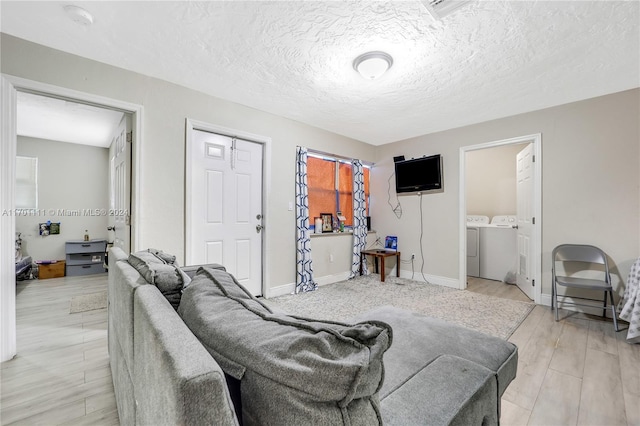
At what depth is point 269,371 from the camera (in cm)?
54

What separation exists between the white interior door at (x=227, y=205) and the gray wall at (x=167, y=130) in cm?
15

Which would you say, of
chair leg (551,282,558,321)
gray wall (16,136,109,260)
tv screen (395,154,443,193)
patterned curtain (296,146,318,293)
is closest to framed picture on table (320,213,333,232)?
patterned curtain (296,146,318,293)

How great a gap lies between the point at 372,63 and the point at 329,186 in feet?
8.03

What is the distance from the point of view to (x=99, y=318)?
9.25 feet

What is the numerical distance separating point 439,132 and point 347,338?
4.37 metres

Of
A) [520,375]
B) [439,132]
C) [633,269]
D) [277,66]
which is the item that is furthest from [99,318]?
[633,269]

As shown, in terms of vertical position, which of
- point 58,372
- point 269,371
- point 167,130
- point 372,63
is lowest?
point 58,372

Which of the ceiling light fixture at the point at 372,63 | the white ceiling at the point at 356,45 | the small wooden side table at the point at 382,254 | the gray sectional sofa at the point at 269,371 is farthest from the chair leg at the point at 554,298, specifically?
the ceiling light fixture at the point at 372,63

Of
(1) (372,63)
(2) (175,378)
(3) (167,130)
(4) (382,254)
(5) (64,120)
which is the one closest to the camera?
(2) (175,378)

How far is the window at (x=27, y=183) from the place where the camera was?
15.2ft

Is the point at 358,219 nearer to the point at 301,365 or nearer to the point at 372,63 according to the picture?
the point at 372,63

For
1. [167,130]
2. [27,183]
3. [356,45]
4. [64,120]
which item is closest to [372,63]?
[356,45]

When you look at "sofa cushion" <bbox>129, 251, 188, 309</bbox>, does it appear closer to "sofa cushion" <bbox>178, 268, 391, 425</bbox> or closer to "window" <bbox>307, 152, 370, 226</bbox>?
"sofa cushion" <bbox>178, 268, 391, 425</bbox>

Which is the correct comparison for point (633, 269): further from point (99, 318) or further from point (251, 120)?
point (99, 318)
